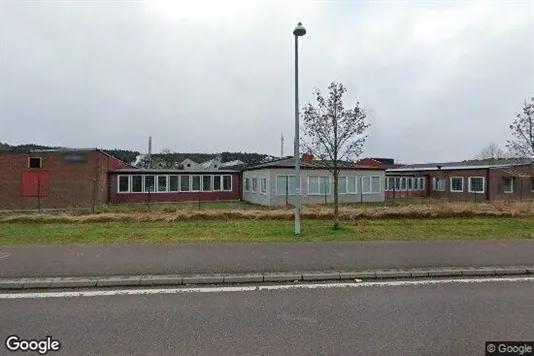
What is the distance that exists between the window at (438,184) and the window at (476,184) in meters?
3.40

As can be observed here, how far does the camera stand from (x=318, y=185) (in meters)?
26.9

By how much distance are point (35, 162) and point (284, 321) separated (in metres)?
26.2

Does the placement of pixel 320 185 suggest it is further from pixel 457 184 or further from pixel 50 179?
pixel 50 179

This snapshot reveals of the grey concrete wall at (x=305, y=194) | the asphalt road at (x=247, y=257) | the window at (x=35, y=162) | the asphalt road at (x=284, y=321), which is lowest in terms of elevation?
the asphalt road at (x=284, y=321)

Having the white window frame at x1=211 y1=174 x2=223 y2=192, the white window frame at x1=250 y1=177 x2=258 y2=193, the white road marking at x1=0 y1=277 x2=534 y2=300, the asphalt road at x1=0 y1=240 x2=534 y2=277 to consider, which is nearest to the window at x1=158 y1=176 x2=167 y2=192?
the white window frame at x1=211 y1=174 x2=223 y2=192

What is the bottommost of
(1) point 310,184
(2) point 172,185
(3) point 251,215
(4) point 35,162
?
(3) point 251,215

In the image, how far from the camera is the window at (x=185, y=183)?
99.8ft

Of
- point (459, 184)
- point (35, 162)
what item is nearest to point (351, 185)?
point (459, 184)

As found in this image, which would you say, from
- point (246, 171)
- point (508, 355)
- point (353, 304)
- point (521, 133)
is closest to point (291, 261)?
point (353, 304)

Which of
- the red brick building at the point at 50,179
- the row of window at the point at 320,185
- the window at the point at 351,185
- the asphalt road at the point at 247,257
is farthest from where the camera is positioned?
the window at the point at 351,185

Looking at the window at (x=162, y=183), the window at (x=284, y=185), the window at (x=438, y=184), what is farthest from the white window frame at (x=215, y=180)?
the window at (x=438, y=184)

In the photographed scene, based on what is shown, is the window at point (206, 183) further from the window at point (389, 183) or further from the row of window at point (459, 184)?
the row of window at point (459, 184)

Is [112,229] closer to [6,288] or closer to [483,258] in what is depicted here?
[6,288]

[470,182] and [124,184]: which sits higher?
[470,182]
